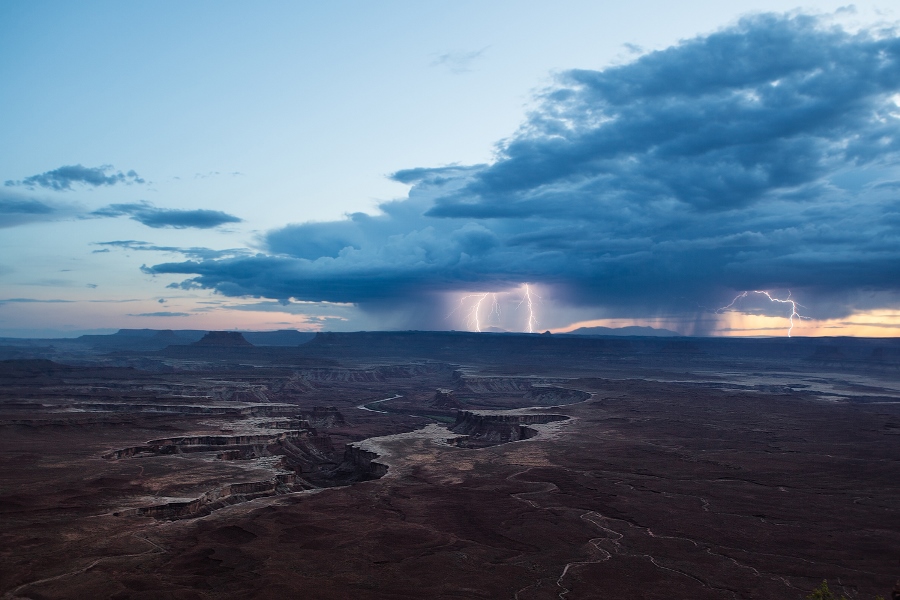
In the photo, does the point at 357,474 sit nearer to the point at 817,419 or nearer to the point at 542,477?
the point at 542,477

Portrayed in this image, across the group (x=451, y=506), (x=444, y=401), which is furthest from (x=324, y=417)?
(x=451, y=506)

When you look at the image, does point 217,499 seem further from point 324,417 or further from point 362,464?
point 324,417

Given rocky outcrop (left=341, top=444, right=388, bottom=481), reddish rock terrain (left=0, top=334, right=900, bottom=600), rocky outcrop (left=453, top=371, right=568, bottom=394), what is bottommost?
rocky outcrop (left=341, top=444, right=388, bottom=481)

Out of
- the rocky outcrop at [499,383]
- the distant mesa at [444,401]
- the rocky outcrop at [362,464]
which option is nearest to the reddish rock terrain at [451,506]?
the rocky outcrop at [362,464]

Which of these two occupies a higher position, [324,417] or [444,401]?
[444,401]

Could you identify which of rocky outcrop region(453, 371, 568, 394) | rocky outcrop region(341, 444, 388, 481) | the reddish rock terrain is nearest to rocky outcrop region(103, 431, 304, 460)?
the reddish rock terrain

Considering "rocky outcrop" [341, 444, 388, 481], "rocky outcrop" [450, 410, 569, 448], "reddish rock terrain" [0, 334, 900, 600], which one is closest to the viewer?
"reddish rock terrain" [0, 334, 900, 600]

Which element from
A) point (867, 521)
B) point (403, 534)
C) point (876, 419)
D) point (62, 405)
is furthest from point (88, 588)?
point (876, 419)

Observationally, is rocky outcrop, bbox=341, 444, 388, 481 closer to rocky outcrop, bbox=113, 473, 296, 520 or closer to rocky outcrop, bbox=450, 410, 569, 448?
rocky outcrop, bbox=113, 473, 296, 520
